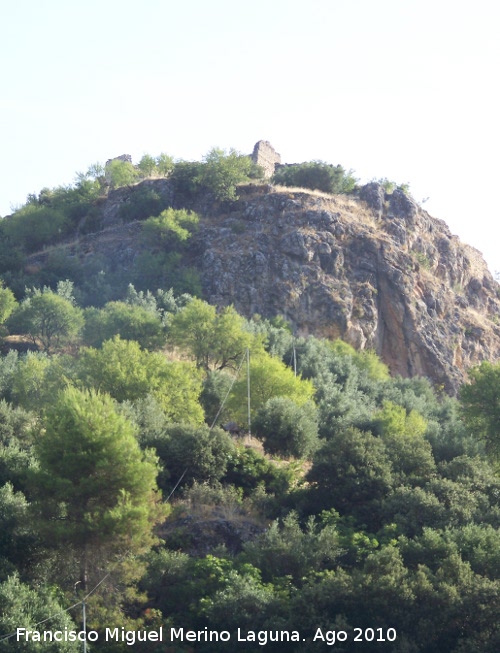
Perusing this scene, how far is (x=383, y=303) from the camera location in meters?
55.5

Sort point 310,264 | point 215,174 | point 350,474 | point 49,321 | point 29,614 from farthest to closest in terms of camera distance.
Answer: point 215,174 < point 310,264 < point 49,321 < point 350,474 < point 29,614

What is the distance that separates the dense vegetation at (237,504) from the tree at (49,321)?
558 cm

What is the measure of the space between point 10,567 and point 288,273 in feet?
108

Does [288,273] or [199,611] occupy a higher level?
[288,273]

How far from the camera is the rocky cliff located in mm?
52781

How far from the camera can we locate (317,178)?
60.9 metres

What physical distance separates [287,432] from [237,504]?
4.49 m

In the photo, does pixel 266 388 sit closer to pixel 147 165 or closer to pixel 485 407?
pixel 485 407

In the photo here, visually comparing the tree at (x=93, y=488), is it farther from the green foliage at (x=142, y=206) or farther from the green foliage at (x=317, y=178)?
the green foliage at (x=317, y=178)

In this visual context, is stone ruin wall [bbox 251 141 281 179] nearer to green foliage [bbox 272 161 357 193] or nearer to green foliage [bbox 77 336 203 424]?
green foliage [bbox 272 161 357 193]

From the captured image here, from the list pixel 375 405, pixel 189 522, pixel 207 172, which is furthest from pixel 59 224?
pixel 189 522

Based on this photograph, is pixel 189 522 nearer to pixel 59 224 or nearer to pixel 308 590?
pixel 308 590

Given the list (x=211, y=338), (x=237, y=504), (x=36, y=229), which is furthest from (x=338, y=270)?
(x=237, y=504)

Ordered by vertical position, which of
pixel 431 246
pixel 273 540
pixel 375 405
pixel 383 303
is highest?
pixel 431 246
